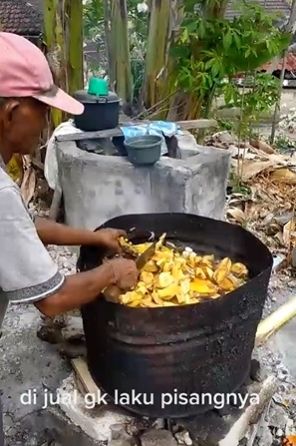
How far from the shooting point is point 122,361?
237 centimetres

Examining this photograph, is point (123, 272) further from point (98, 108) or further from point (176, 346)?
point (98, 108)

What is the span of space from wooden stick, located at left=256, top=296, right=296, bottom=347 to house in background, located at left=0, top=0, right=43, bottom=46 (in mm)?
3532

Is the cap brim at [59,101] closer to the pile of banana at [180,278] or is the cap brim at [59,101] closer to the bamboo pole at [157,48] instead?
the pile of banana at [180,278]

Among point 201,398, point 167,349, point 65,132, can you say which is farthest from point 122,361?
point 65,132

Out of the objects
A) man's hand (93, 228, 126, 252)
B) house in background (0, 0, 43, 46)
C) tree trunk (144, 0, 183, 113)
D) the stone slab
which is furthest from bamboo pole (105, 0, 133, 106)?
the stone slab

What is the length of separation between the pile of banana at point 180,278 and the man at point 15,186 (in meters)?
0.51

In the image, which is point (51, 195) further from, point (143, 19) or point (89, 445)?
point (89, 445)

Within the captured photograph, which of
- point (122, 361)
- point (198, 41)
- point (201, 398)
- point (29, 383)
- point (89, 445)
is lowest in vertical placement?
point (29, 383)

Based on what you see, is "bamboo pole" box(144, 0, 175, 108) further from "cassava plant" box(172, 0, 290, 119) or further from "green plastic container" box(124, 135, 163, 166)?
"green plastic container" box(124, 135, 163, 166)

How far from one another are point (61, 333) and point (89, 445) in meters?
0.99

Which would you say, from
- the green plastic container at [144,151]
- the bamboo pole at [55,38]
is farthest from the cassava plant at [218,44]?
the bamboo pole at [55,38]

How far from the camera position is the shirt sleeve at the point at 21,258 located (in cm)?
173

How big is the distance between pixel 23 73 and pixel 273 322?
2363 millimetres

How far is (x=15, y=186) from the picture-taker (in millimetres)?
1749
